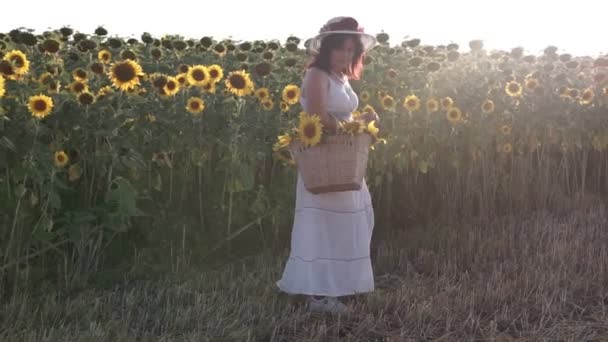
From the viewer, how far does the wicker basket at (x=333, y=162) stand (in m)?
4.43

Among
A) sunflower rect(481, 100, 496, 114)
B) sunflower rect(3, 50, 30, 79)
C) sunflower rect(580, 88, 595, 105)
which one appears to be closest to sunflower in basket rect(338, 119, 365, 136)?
sunflower rect(3, 50, 30, 79)

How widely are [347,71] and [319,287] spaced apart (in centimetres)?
115

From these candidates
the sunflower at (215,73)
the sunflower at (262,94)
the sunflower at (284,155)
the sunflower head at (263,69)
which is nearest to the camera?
the sunflower at (284,155)

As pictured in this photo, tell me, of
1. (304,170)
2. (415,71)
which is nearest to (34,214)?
(304,170)

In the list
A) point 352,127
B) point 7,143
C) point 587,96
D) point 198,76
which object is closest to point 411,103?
point 198,76

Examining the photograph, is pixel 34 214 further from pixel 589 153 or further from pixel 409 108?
pixel 589 153

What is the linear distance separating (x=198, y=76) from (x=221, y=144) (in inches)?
21.3

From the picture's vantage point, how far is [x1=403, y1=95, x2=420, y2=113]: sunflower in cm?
655

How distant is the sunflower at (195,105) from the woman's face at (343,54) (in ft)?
3.41

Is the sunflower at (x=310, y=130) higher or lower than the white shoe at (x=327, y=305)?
higher

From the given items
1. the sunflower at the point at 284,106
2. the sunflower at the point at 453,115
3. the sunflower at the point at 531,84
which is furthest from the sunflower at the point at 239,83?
the sunflower at the point at 531,84

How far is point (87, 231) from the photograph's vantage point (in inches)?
200

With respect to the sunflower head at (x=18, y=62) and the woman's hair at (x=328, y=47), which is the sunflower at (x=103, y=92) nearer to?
the sunflower head at (x=18, y=62)

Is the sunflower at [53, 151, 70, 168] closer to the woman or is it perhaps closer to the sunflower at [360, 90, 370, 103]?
the woman
